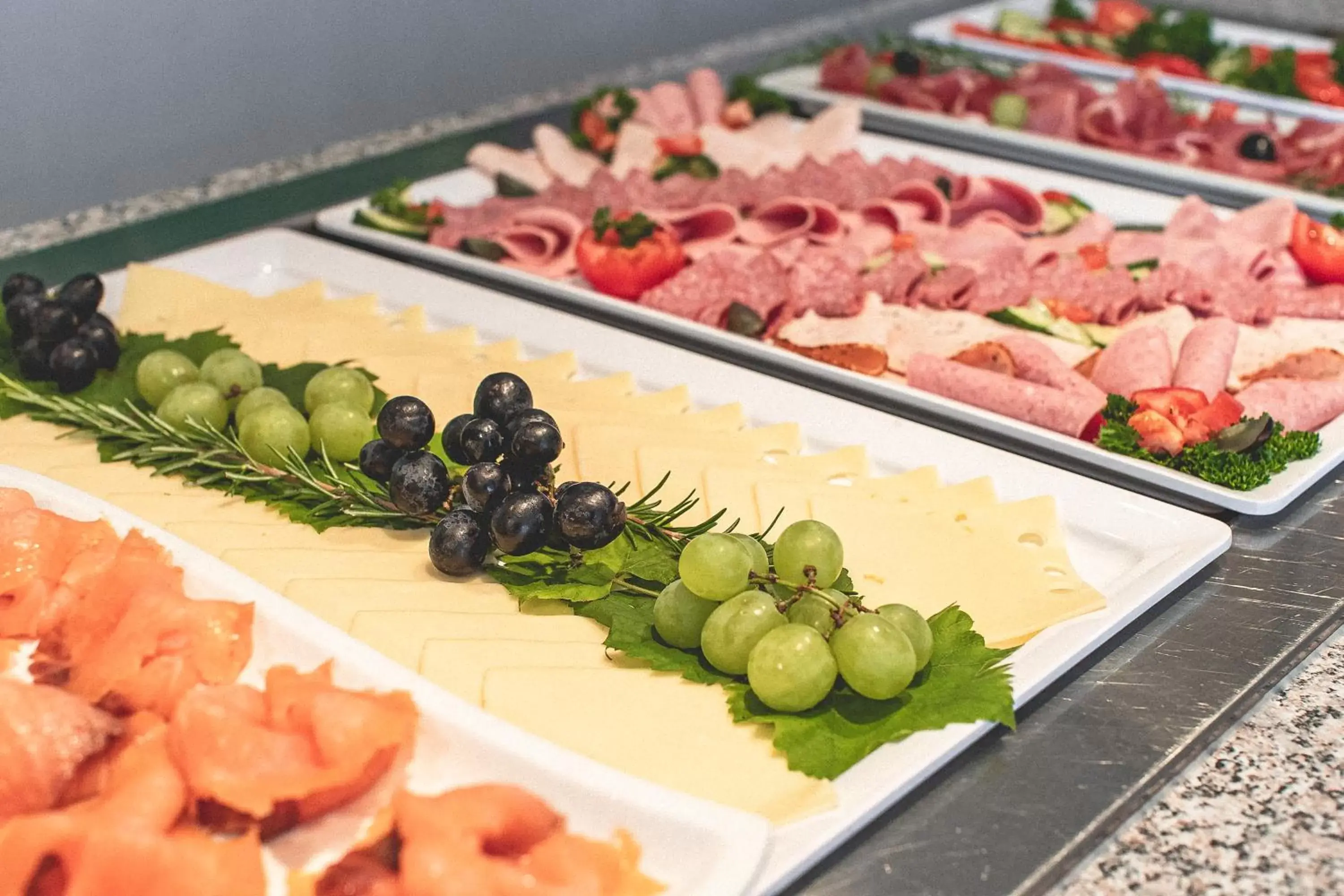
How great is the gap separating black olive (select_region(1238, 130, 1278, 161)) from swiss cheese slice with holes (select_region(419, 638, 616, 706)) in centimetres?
225

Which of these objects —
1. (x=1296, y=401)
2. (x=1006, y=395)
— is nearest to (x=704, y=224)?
(x=1006, y=395)

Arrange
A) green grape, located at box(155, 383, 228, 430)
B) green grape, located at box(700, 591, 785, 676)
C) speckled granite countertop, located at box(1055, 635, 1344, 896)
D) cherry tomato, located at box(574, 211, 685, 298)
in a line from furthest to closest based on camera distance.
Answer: cherry tomato, located at box(574, 211, 685, 298) → green grape, located at box(155, 383, 228, 430) → green grape, located at box(700, 591, 785, 676) → speckled granite countertop, located at box(1055, 635, 1344, 896)

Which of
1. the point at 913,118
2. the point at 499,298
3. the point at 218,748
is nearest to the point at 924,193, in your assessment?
the point at 913,118

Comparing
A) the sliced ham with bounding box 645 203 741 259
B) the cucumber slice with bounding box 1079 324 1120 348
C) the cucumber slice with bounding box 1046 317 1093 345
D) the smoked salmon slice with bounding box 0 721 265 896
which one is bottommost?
the smoked salmon slice with bounding box 0 721 265 896

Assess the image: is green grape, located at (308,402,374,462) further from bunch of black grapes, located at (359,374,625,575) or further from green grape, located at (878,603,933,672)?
green grape, located at (878,603,933,672)

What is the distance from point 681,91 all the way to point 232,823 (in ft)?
8.02

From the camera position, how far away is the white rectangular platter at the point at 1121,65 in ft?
11.3

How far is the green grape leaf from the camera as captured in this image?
1216 millimetres

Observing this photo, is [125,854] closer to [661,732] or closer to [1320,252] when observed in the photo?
[661,732]

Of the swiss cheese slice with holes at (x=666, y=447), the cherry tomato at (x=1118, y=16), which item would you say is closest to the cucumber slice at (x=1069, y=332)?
the swiss cheese slice with holes at (x=666, y=447)

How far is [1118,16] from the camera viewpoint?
4277 mm

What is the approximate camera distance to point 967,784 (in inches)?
48.6

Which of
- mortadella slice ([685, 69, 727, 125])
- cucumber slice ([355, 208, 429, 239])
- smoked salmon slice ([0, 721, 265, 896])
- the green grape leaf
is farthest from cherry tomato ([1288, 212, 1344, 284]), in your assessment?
smoked salmon slice ([0, 721, 265, 896])

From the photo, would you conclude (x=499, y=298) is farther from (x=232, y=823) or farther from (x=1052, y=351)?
(x=232, y=823)
